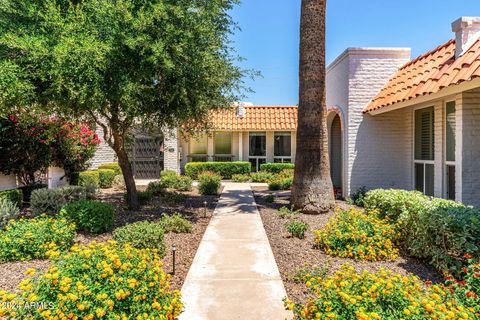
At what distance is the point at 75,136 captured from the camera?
12.3 m

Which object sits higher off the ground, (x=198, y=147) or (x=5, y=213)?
(x=198, y=147)

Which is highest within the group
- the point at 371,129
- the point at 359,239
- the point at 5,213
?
the point at 371,129

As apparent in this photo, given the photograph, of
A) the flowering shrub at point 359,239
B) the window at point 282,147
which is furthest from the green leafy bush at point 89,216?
the window at point 282,147

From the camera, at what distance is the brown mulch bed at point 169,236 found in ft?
16.1

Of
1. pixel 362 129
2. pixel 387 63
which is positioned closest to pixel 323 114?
pixel 362 129

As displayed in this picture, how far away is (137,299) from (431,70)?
28.4ft

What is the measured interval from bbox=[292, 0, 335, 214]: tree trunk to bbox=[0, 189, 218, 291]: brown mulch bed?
3.01 meters

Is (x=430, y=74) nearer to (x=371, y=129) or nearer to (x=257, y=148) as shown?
(x=371, y=129)

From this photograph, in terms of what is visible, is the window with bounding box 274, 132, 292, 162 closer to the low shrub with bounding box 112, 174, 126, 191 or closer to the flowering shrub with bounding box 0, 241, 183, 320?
the low shrub with bounding box 112, 174, 126, 191

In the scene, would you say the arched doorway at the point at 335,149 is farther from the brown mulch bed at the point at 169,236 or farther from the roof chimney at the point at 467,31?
the roof chimney at the point at 467,31

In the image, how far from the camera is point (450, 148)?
7.90 meters

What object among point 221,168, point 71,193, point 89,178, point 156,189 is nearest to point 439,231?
point 71,193

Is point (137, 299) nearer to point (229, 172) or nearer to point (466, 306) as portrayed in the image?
point (466, 306)

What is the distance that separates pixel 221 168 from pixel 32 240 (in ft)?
46.5
